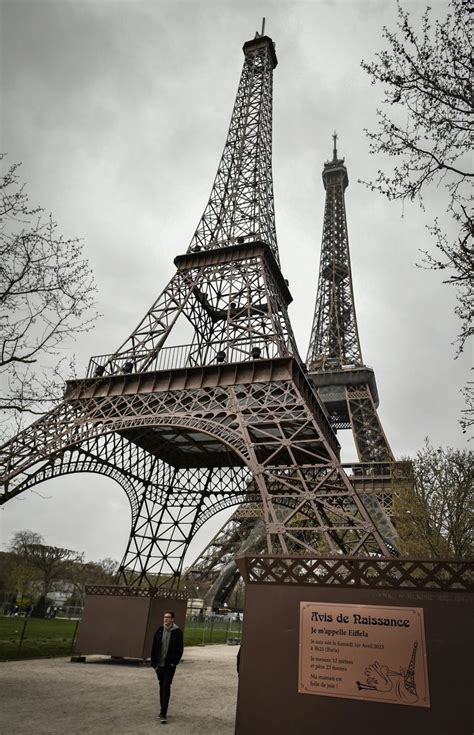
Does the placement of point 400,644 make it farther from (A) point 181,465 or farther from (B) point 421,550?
(A) point 181,465

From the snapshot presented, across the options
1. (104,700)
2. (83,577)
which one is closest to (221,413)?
(104,700)

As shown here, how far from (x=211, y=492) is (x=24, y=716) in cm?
1781

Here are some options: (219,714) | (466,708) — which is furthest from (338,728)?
(219,714)

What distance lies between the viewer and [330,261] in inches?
2566

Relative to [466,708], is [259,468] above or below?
above

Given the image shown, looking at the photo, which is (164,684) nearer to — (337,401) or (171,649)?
(171,649)

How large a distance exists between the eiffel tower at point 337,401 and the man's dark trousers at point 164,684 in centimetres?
2701

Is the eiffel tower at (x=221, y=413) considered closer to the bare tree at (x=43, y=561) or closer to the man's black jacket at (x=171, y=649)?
the man's black jacket at (x=171, y=649)

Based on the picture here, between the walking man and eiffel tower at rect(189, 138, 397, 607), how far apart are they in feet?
88.0

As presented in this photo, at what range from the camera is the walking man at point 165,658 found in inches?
329

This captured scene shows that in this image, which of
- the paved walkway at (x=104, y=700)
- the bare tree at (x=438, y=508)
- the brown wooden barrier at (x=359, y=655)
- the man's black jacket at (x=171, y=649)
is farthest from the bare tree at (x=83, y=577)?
the brown wooden barrier at (x=359, y=655)

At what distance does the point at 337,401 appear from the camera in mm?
49688

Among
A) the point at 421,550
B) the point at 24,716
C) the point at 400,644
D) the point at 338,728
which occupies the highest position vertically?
the point at 421,550

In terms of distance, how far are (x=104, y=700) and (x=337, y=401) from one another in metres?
42.1
